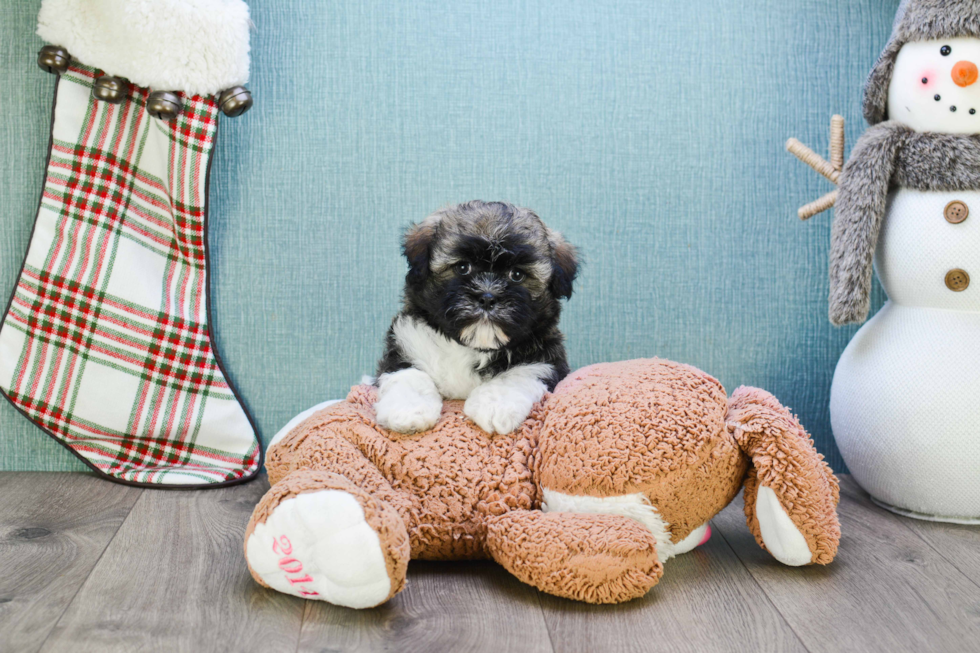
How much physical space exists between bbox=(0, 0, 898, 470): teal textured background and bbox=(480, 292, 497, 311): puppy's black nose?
2.28ft

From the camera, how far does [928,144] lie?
1.81 meters

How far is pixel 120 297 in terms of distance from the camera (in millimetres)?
2084

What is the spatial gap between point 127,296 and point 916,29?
1.95m

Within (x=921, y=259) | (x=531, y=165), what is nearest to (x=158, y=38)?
(x=531, y=165)

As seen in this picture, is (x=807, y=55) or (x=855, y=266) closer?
(x=855, y=266)

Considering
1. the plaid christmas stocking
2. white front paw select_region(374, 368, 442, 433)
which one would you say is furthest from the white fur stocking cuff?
white front paw select_region(374, 368, 442, 433)

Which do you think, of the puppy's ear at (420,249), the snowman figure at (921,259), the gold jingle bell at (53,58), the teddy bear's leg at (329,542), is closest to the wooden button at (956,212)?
the snowman figure at (921,259)

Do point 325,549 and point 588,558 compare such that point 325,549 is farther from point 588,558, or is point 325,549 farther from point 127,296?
point 127,296

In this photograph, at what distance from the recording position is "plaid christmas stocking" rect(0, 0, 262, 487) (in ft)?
6.68

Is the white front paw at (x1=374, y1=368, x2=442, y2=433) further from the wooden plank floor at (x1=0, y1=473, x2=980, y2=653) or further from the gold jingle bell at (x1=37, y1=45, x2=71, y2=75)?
the gold jingle bell at (x1=37, y1=45, x2=71, y2=75)

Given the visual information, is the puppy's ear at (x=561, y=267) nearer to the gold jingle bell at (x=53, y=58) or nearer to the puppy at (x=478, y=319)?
the puppy at (x=478, y=319)

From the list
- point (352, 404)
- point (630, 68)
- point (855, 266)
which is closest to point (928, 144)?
point (855, 266)

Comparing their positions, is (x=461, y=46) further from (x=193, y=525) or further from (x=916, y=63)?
(x=193, y=525)

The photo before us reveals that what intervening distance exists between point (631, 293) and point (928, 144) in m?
0.79
